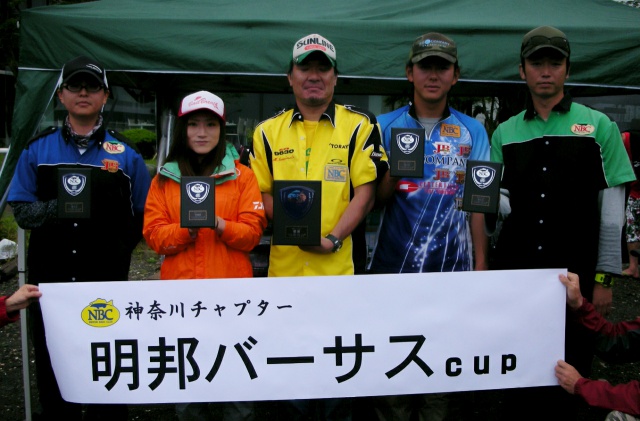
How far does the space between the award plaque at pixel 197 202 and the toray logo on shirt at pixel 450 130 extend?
1.13 metres

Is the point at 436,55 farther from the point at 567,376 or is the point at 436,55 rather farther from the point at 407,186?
the point at 567,376

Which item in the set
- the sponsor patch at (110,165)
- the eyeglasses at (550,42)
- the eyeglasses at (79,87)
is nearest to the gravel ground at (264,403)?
the sponsor patch at (110,165)

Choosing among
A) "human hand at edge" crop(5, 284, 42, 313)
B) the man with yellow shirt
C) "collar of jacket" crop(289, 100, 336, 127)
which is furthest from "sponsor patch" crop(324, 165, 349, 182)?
"human hand at edge" crop(5, 284, 42, 313)

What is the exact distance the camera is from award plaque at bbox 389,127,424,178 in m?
2.37

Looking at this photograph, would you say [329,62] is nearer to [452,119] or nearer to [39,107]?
[452,119]

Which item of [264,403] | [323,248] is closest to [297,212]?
[323,248]

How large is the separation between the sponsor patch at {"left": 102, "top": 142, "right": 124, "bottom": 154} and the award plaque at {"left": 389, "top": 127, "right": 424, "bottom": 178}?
4.50ft

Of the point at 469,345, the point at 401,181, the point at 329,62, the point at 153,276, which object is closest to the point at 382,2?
the point at 329,62

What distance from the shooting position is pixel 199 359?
2.27m

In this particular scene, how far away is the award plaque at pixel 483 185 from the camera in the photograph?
7.66ft

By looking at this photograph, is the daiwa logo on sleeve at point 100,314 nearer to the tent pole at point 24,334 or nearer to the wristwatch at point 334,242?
the wristwatch at point 334,242

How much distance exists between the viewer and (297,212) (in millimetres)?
2312

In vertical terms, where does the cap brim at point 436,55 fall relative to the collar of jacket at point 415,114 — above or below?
above

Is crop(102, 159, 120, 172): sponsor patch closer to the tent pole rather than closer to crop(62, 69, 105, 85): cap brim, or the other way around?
crop(62, 69, 105, 85): cap brim
